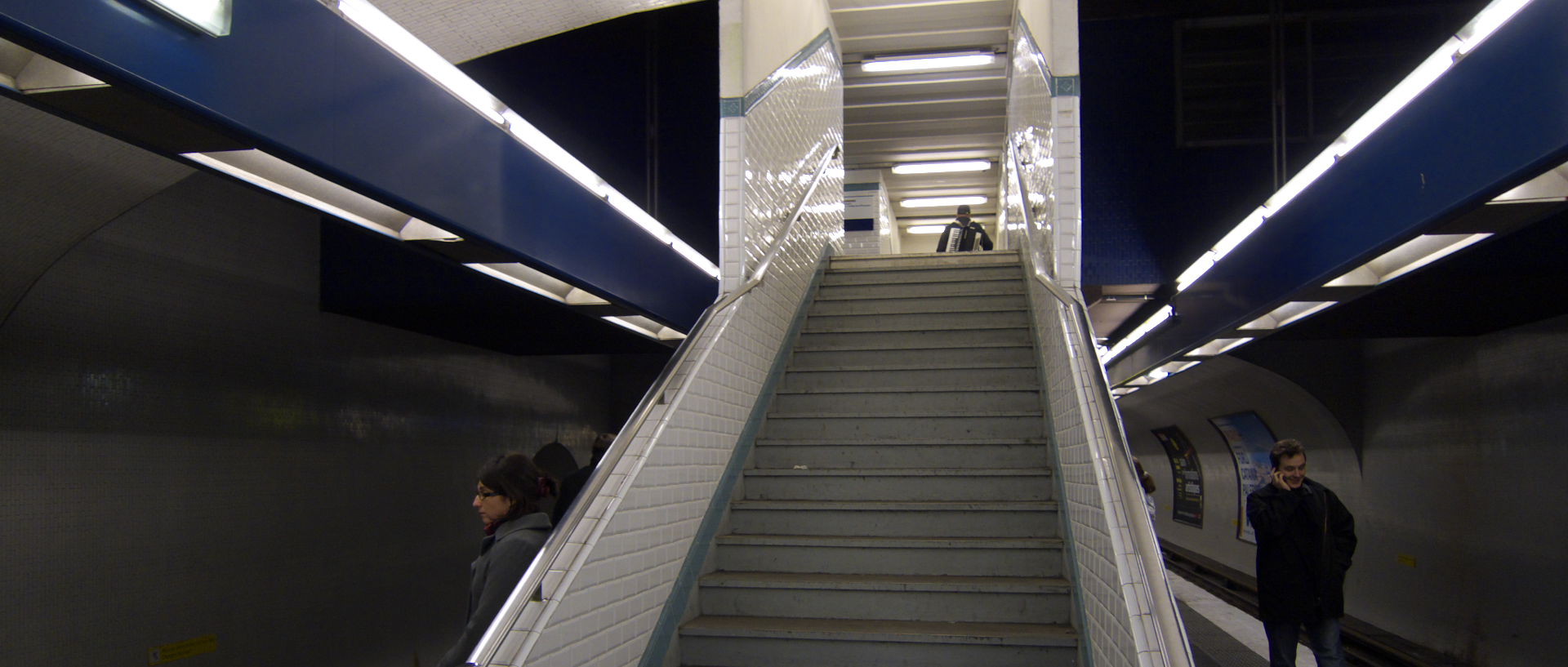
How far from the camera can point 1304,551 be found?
4.28 meters

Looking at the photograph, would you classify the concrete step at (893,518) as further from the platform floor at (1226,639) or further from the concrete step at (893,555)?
the platform floor at (1226,639)

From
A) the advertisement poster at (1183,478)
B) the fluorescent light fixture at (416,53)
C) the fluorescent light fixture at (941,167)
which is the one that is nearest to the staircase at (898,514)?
the fluorescent light fixture at (416,53)

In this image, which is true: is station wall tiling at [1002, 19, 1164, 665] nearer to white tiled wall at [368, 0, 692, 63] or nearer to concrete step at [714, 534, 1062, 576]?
concrete step at [714, 534, 1062, 576]

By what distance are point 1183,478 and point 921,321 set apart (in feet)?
39.2

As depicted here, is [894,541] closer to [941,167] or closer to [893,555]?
[893,555]

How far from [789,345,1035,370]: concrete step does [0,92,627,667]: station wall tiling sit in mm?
2947

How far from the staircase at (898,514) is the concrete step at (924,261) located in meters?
0.91

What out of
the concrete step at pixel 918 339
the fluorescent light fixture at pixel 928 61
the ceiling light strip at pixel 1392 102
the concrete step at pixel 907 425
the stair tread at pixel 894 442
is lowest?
the stair tread at pixel 894 442

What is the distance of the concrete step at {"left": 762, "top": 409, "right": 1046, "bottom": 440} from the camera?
502cm

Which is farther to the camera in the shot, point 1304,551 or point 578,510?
point 1304,551

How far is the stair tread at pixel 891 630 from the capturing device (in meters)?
3.61

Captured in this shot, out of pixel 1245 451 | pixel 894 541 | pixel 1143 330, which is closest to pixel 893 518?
pixel 894 541

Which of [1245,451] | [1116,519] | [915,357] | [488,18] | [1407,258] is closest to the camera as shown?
[1116,519]

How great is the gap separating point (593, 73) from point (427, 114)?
5.43 m
